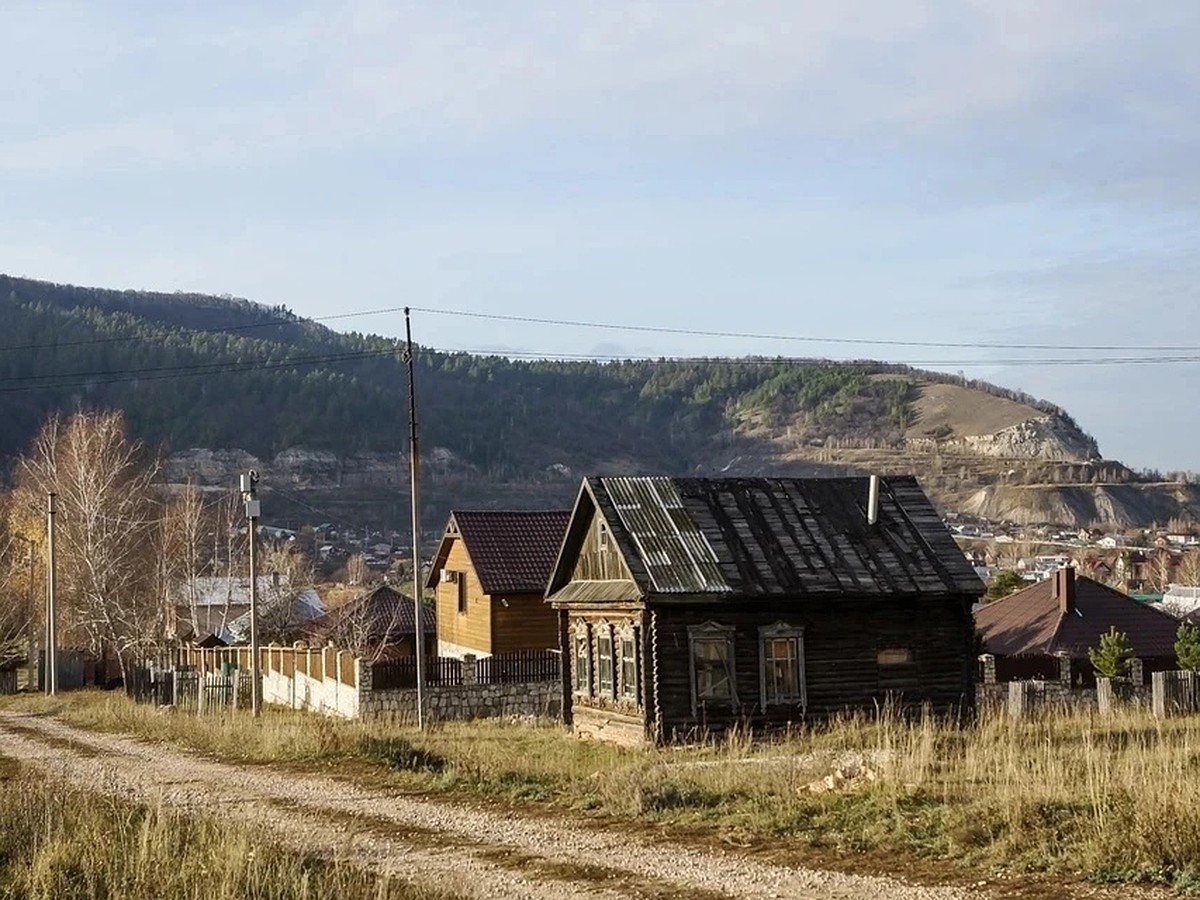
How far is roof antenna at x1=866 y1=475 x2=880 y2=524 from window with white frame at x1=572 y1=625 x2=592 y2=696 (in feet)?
20.9

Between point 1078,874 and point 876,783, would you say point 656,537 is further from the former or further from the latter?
point 1078,874

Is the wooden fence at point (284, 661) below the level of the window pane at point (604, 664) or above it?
below

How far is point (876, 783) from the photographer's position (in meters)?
18.3

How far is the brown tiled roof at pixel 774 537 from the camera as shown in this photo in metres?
28.8

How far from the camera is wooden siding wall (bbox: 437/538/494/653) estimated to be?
44250mm

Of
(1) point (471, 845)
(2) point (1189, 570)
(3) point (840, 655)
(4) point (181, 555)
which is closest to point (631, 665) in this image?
(3) point (840, 655)

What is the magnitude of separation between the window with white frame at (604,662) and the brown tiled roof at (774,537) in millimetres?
1663

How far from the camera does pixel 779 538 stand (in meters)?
30.1

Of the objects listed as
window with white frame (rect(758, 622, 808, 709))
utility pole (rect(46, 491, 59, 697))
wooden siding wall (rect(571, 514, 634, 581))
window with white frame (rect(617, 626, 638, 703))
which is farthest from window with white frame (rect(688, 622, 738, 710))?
utility pole (rect(46, 491, 59, 697))

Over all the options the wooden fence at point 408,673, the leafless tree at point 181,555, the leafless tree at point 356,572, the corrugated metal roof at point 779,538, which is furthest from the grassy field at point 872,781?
the leafless tree at point 356,572

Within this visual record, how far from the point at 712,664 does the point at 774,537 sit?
9.83 ft

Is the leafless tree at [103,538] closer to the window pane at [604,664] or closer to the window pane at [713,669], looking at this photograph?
the window pane at [604,664]

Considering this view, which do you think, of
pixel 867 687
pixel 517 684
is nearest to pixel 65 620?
pixel 517 684

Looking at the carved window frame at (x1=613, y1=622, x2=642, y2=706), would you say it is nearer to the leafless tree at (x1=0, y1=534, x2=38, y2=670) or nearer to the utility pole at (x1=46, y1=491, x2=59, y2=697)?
the utility pole at (x1=46, y1=491, x2=59, y2=697)
